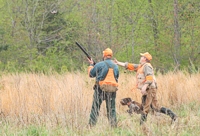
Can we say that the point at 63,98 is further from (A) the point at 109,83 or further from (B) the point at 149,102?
(B) the point at 149,102

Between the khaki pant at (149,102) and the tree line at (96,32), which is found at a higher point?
the tree line at (96,32)

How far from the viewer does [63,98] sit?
905 centimetres

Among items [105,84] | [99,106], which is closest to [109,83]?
[105,84]

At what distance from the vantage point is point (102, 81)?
869cm

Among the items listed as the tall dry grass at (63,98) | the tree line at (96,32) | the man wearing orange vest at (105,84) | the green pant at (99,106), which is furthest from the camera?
the tree line at (96,32)

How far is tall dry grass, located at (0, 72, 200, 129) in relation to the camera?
830cm

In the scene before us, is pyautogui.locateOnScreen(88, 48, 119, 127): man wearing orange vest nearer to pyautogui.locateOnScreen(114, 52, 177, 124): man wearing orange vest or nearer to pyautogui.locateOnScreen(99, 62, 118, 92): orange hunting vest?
pyautogui.locateOnScreen(99, 62, 118, 92): orange hunting vest

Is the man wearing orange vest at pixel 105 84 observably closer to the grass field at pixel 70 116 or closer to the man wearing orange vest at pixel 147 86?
the grass field at pixel 70 116

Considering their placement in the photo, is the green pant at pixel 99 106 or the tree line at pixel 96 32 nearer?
the green pant at pixel 99 106

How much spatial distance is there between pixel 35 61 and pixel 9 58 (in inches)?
102

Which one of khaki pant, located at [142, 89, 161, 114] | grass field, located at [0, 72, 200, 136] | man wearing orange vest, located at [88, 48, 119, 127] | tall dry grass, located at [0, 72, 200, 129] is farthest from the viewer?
khaki pant, located at [142, 89, 161, 114]

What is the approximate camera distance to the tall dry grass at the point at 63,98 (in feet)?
27.2

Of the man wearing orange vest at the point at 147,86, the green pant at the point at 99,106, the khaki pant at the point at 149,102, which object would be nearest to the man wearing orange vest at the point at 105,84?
the green pant at the point at 99,106

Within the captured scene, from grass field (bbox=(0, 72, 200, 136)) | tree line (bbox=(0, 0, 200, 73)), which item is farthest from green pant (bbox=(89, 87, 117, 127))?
tree line (bbox=(0, 0, 200, 73))
